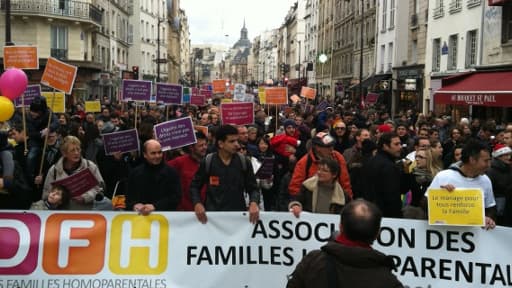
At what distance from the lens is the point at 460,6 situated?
26594mm

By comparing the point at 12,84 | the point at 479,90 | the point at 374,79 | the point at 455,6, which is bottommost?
the point at 12,84

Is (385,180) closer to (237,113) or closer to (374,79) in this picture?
(237,113)

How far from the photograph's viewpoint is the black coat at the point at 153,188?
6.12 m

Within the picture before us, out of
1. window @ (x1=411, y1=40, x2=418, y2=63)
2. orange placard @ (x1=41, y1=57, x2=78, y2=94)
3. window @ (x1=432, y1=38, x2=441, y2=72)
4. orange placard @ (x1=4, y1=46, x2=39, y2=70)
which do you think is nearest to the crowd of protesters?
orange placard @ (x1=41, y1=57, x2=78, y2=94)

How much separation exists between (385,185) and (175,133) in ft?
10.6

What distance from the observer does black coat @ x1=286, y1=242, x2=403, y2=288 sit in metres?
3.05

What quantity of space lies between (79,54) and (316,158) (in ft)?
114

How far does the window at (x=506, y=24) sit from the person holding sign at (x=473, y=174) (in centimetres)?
1754

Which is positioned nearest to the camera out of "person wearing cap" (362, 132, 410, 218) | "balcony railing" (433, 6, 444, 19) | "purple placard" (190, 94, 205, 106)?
"person wearing cap" (362, 132, 410, 218)

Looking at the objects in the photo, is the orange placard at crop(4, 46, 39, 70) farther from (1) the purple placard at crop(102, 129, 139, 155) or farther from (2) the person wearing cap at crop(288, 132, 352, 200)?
(2) the person wearing cap at crop(288, 132, 352, 200)

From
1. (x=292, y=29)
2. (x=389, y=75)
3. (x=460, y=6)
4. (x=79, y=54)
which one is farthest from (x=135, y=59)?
(x=292, y=29)

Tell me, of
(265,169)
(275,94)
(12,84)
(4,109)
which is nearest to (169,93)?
(275,94)

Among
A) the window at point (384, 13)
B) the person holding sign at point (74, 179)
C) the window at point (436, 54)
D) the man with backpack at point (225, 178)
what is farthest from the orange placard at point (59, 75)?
the window at point (384, 13)

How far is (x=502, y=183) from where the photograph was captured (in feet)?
23.2
